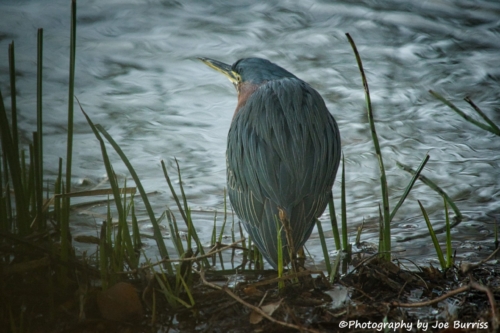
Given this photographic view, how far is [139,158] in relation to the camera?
5.54 metres

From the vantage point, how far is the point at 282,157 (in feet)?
11.0

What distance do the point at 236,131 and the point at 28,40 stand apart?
4.49 meters

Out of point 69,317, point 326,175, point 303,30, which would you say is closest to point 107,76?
point 303,30

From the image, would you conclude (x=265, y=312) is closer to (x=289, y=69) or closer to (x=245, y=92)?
(x=245, y=92)

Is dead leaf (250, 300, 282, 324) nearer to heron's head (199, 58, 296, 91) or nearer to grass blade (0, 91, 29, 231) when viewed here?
grass blade (0, 91, 29, 231)

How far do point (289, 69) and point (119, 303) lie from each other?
197 inches

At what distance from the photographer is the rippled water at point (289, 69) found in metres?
5.02

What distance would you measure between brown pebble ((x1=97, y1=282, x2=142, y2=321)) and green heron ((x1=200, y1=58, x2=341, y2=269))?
28.8 inches

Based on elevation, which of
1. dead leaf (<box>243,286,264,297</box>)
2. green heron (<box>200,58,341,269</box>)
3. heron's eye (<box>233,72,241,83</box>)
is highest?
heron's eye (<box>233,72,241,83</box>)

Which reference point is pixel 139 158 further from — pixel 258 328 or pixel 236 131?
pixel 258 328

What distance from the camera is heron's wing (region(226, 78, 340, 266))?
3188mm

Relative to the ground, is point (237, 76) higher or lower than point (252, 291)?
higher

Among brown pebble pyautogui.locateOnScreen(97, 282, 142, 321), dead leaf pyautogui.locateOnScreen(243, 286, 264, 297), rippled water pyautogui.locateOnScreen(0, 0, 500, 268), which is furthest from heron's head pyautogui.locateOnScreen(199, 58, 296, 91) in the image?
brown pebble pyautogui.locateOnScreen(97, 282, 142, 321)

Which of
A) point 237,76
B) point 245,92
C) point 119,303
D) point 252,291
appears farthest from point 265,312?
point 237,76
